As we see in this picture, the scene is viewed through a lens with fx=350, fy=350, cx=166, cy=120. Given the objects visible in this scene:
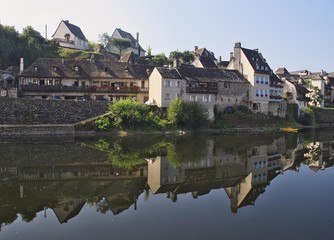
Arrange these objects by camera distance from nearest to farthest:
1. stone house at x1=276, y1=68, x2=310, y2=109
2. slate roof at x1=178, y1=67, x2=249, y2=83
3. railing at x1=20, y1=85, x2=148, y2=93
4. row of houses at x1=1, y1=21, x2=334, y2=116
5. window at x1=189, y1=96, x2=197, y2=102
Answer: railing at x1=20, y1=85, x2=148, y2=93 < row of houses at x1=1, y1=21, x2=334, y2=116 < window at x1=189, y1=96, x2=197, y2=102 < slate roof at x1=178, y1=67, x2=249, y2=83 < stone house at x1=276, y1=68, x2=310, y2=109

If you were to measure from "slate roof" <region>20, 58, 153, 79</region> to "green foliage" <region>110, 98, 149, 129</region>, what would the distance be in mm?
12246

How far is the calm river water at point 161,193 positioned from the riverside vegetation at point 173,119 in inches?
437

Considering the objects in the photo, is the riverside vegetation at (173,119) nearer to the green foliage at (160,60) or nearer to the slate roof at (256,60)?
the slate roof at (256,60)

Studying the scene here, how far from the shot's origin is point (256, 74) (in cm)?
6700

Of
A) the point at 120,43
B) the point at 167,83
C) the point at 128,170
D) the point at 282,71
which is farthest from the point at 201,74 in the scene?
the point at 282,71

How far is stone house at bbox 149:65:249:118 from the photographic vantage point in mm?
57375

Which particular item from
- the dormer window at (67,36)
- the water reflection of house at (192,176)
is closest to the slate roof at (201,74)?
the water reflection of house at (192,176)

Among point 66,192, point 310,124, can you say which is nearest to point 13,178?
point 66,192

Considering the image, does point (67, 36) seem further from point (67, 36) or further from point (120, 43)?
point (120, 43)

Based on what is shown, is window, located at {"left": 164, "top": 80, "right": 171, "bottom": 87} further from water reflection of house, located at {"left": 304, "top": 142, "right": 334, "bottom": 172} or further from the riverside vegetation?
water reflection of house, located at {"left": 304, "top": 142, "right": 334, "bottom": 172}

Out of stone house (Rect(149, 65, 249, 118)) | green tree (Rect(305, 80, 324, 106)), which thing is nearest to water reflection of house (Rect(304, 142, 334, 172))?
stone house (Rect(149, 65, 249, 118))

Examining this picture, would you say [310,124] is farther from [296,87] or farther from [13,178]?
[13,178]

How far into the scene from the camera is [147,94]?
62188mm

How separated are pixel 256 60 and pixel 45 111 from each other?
40970 mm
